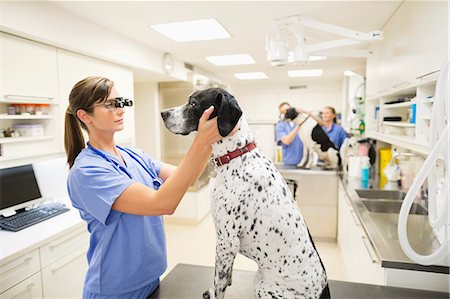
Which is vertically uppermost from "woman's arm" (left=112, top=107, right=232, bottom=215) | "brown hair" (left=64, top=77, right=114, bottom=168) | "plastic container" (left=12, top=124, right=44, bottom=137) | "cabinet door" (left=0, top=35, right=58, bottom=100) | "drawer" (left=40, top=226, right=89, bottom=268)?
"cabinet door" (left=0, top=35, right=58, bottom=100)

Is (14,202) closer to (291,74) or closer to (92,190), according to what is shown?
(92,190)

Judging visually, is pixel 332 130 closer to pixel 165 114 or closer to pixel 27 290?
pixel 165 114

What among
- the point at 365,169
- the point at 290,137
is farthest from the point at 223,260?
the point at 290,137

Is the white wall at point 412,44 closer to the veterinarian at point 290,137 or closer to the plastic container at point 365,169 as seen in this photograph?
the plastic container at point 365,169

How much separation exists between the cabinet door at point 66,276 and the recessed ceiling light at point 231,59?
3091mm

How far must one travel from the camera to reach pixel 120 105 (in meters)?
1.19

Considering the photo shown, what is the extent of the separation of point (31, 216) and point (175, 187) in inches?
71.6

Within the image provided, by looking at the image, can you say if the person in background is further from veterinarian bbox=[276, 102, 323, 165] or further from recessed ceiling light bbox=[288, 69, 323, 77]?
recessed ceiling light bbox=[288, 69, 323, 77]

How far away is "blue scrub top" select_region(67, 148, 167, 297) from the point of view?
1043 mm

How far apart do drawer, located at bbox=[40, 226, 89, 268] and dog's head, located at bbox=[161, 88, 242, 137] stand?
144 cm

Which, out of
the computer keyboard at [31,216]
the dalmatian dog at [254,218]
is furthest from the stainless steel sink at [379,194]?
the computer keyboard at [31,216]

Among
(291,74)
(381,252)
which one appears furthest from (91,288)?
(291,74)

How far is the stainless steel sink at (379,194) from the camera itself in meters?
2.70

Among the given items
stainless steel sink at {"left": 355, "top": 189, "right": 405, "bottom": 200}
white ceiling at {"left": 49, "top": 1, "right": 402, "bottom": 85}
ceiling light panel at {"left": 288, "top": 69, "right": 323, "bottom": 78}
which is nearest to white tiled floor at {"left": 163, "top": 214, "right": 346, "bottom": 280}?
stainless steel sink at {"left": 355, "top": 189, "right": 405, "bottom": 200}
